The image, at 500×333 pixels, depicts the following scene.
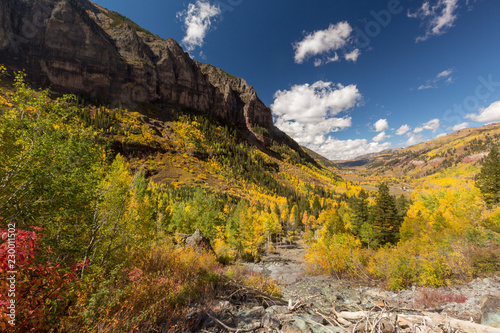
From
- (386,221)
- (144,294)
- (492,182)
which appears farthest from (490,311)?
(492,182)

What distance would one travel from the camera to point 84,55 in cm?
13788

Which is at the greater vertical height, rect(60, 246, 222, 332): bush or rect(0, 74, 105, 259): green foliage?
rect(0, 74, 105, 259): green foliage

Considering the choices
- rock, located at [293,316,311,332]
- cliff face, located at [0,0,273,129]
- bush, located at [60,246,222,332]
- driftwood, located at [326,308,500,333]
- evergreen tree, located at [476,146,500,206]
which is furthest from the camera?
cliff face, located at [0,0,273,129]

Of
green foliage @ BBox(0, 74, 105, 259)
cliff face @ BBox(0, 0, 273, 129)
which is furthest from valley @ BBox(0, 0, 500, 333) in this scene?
cliff face @ BBox(0, 0, 273, 129)

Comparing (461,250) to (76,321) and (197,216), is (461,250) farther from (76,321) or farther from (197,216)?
(197,216)

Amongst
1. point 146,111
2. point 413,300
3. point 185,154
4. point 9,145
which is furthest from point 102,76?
point 413,300

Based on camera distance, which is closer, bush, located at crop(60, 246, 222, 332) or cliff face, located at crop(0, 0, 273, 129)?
bush, located at crop(60, 246, 222, 332)

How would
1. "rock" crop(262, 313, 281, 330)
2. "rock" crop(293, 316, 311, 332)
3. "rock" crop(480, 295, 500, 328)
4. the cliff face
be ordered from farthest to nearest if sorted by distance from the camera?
the cliff face
"rock" crop(480, 295, 500, 328)
"rock" crop(262, 313, 281, 330)
"rock" crop(293, 316, 311, 332)

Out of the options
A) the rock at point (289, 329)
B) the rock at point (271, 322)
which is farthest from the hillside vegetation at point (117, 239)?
the rock at point (289, 329)

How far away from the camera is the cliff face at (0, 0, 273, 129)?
405 feet

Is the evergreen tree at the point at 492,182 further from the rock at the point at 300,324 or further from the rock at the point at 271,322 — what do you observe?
the rock at the point at 271,322

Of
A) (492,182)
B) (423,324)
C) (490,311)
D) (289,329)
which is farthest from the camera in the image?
(492,182)

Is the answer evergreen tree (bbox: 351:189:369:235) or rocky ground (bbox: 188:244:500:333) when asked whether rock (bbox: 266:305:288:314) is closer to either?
rocky ground (bbox: 188:244:500:333)

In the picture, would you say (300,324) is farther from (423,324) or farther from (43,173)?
(43,173)
